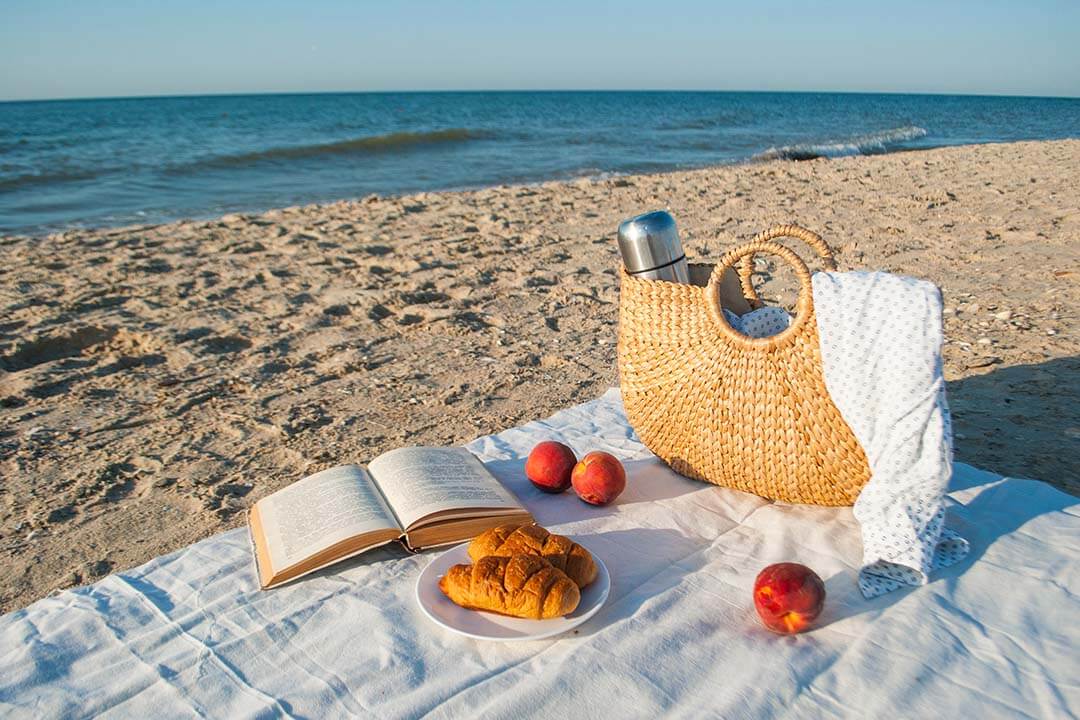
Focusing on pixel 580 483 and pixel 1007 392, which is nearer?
pixel 580 483

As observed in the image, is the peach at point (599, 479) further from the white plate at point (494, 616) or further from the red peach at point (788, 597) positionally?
the red peach at point (788, 597)

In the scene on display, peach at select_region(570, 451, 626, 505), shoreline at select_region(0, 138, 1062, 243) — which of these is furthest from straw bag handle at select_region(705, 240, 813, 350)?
shoreline at select_region(0, 138, 1062, 243)

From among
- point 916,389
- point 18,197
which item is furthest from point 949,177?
point 18,197

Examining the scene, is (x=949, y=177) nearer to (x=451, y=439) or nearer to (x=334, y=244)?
(x=334, y=244)

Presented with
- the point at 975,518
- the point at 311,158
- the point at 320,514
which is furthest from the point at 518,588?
the point at 311,158

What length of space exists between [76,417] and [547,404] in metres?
1.89

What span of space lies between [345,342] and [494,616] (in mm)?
2714

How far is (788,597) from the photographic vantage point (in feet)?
4.72

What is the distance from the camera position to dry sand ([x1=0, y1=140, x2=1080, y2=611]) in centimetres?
262

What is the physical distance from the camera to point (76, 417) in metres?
3.17

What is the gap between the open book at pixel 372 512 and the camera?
66.6 inches

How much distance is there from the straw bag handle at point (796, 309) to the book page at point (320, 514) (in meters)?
0.87

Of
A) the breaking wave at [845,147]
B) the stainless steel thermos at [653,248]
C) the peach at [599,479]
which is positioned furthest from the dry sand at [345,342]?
the breaking wave at [845,147]

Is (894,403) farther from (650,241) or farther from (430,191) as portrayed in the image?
(430,191)
